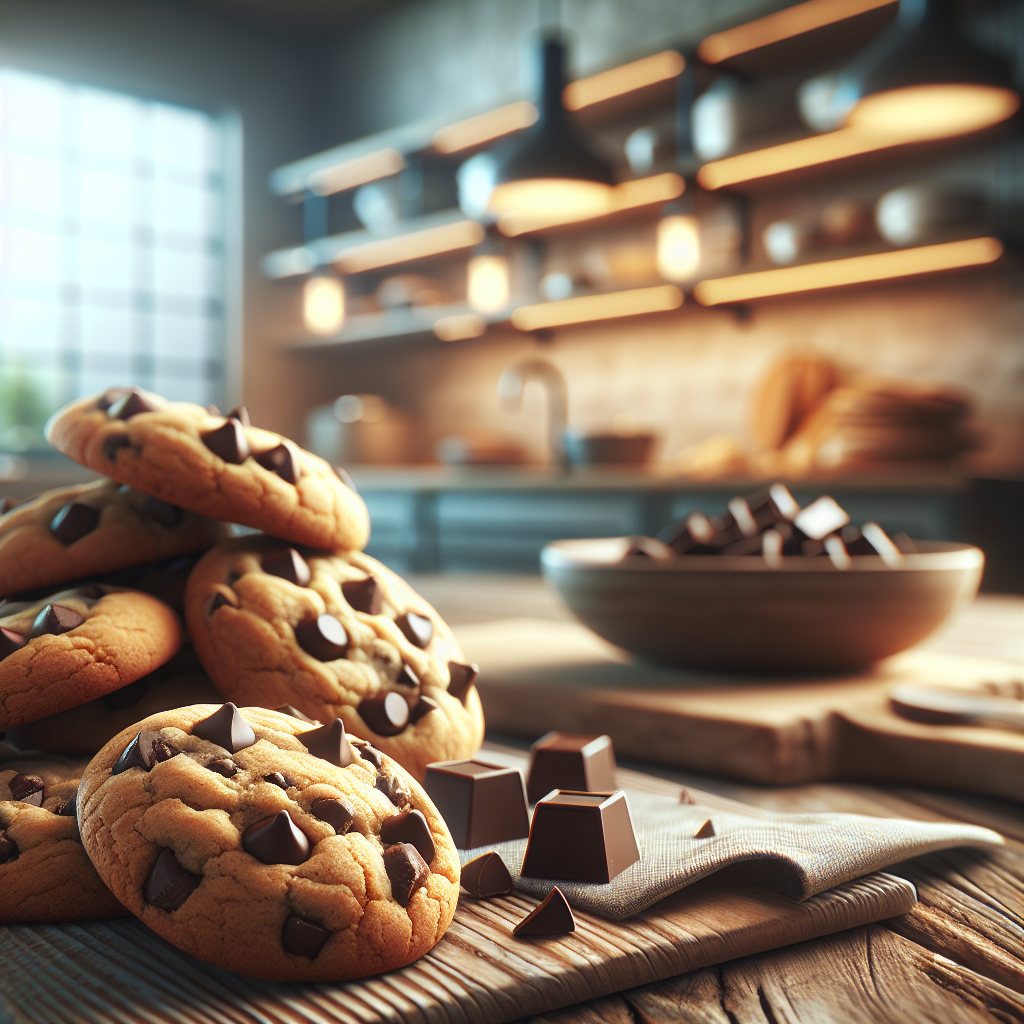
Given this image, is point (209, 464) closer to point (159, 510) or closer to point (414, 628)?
point (159, 510)

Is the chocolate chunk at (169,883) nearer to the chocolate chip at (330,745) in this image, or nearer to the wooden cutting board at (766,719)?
the chocolate chip at (330,745)

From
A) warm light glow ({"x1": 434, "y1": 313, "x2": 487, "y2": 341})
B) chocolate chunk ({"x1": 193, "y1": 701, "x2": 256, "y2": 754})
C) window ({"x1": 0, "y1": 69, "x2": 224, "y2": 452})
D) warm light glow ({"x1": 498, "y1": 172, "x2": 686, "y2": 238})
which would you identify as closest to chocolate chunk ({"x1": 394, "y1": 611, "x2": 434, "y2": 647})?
chocolate chunk ({"x1": 193, "y1": 701, "x2": 256, "y2": 754})

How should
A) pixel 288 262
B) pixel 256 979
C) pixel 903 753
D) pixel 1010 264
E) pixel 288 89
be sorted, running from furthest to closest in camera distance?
pixel 288 89
pixel 288 262
pixel 1010 264
pixel 903 753
pixel 256 979

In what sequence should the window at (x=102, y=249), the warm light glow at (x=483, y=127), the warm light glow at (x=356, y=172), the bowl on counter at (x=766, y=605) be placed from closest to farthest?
the bowl on counter at (x=766, y=605)
the warm light glow at (x=483, y=127)
the warm light glow at (x=356, y=172)
the window at (x=102, y=249)

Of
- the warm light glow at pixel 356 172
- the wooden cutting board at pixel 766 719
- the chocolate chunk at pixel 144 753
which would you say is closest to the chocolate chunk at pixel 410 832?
the chocolate chunk at pixel 144 753

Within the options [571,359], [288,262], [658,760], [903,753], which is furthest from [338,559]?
[288,262]

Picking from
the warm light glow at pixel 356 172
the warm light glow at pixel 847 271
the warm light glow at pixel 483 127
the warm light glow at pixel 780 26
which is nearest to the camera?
the warm light glow at pixel 847 271

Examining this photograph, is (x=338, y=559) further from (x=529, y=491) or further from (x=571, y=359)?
(x=571, y=359)
